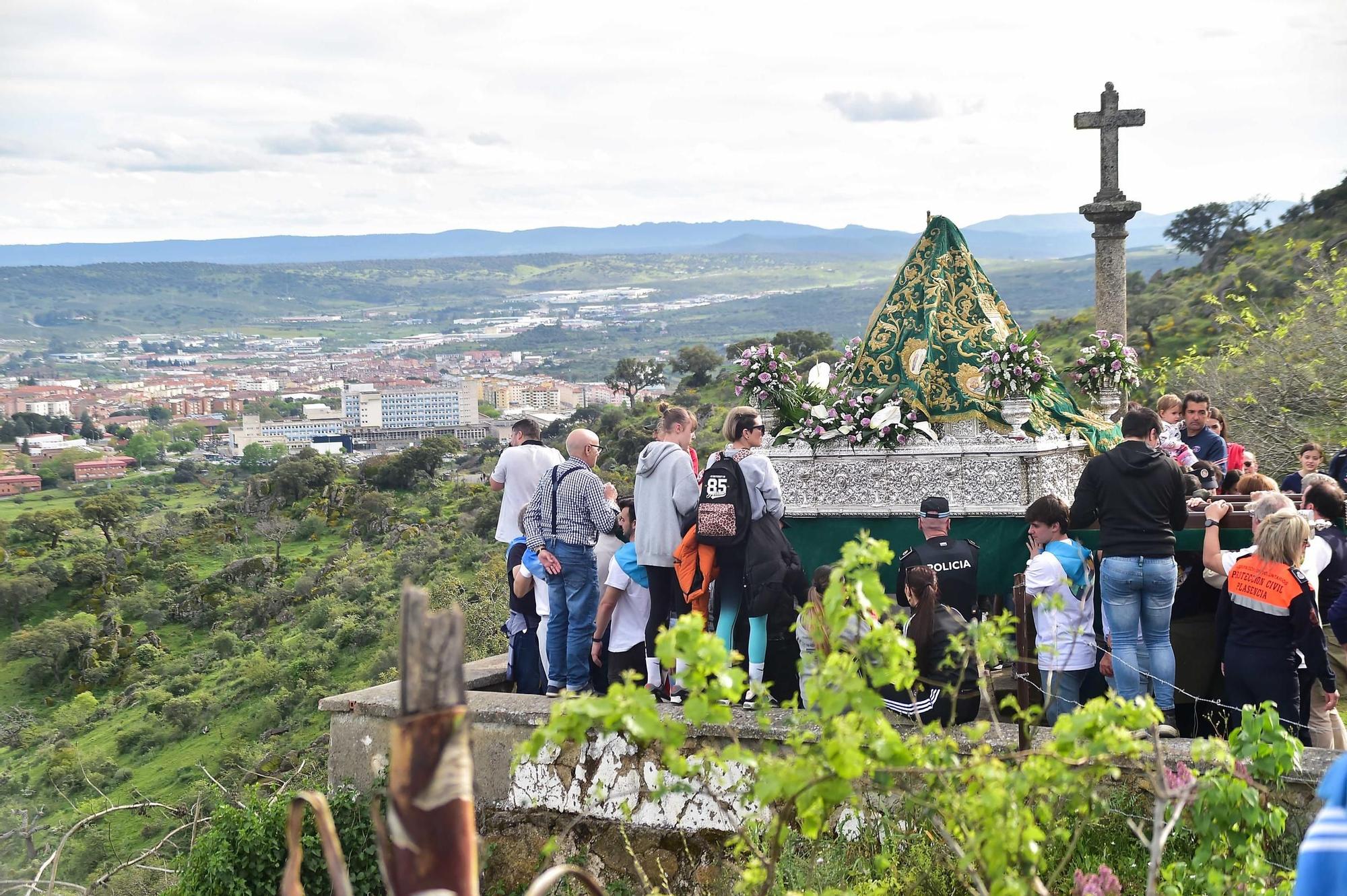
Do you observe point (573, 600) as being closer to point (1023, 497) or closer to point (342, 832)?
point (342, 832)

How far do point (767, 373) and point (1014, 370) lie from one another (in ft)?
4.94

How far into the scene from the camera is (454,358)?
161m

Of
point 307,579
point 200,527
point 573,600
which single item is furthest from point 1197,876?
point 200,527

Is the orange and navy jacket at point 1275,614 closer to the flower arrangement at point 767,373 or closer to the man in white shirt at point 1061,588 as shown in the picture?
the man in white shirt at point 1061,588

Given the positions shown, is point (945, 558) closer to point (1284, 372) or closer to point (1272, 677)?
point (1272, 677)

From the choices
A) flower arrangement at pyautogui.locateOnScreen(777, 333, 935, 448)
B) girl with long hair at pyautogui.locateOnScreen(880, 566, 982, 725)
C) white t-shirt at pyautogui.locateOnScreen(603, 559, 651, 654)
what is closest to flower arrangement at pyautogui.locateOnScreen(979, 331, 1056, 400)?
flower arrangement at pyautogui.locateOnScreen(777, 333, 935, 448)

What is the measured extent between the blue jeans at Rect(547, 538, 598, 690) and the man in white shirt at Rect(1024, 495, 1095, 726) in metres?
2.29

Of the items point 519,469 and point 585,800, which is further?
point 519,469

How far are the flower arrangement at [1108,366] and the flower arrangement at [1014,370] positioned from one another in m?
1.08

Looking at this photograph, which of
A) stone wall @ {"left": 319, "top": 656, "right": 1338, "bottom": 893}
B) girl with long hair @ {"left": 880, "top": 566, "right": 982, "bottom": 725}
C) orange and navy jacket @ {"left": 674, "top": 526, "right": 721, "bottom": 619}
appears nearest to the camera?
girl with long hair @ {"left": 880, "top": 566, "right": 982, "bottom": 725}

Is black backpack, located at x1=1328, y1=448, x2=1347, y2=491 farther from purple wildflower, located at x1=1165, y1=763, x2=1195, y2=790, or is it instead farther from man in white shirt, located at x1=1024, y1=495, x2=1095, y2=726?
purple wildflower, located at x1=1165, y1=763, x2=1195, y2=790

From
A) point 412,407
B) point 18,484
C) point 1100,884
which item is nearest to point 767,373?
point 1100,884

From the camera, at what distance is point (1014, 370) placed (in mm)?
7523

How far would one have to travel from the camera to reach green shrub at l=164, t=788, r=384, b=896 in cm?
655
